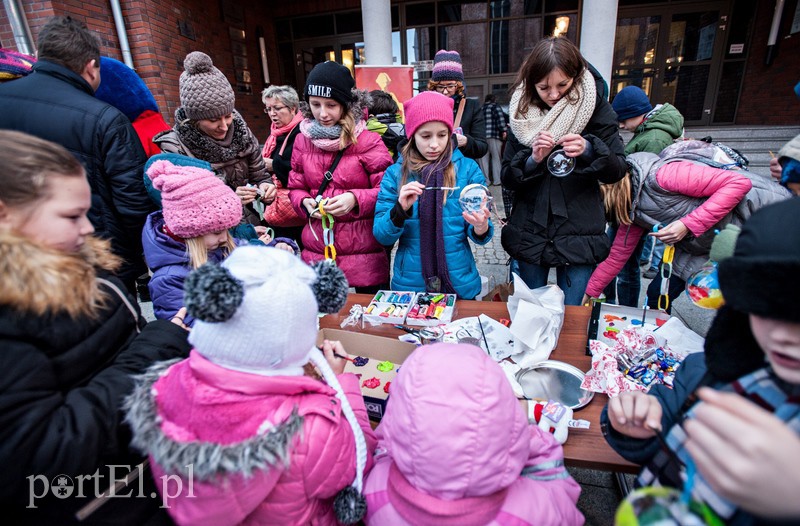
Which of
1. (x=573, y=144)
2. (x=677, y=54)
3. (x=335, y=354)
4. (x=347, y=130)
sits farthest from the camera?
(x=677, y=54)

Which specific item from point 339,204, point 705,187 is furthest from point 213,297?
point 705,187

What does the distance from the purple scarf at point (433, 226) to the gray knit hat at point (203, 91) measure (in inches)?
47.9

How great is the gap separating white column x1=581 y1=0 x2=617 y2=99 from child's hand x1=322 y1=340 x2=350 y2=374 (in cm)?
689

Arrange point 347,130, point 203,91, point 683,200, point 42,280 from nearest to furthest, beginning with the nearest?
point 42,280, point 683,200, point 203,91, point 347,130

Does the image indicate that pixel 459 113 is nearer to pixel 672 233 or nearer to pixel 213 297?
pixel 672 233

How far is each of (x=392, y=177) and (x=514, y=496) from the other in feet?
5.33

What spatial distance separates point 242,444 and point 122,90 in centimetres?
298

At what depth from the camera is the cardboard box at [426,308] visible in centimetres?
173

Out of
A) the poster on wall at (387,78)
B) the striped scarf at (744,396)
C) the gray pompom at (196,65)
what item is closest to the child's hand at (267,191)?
the gray pompom at (196,65)

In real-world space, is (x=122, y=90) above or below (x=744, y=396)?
above

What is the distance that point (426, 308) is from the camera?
185cm

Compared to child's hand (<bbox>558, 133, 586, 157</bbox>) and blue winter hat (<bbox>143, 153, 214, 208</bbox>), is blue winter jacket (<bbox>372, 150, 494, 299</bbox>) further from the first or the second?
blue winter hat (<bbox>143, 153, 214, 208</bbox>)

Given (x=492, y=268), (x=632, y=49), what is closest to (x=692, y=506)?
(x=492, y=268)

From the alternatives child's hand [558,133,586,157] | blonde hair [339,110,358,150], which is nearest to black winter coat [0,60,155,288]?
blonde hair [339,110,358,150]
